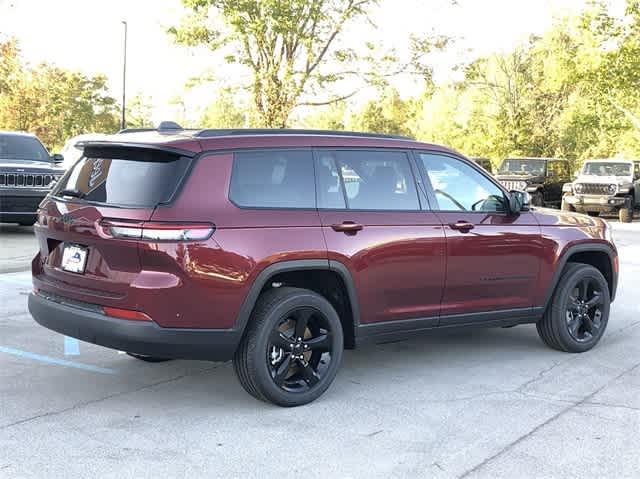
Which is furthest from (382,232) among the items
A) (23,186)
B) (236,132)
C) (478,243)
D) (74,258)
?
(23,186)

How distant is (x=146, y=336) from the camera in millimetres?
4570

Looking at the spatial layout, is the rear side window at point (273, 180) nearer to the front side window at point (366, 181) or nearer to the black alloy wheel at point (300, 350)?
the front side window at point (366, 181)

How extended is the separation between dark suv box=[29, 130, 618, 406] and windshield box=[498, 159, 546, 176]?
69.9 ft

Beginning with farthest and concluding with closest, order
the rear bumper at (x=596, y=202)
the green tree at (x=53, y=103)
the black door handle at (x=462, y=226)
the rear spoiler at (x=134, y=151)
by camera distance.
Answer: the green tree at (x=53, y=103), the rear bumper at (x=596, y=202), the black door handle at (x=462, y=226), the rear spoiler at (x=134, y=151)

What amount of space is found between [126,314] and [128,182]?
2.55ft

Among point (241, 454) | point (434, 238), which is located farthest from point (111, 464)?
point (434, 238)

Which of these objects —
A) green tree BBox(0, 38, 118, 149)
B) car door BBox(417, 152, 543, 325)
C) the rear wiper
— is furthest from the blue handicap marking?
green tree BBox(0, 38, 118, 149)

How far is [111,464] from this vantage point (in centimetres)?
404

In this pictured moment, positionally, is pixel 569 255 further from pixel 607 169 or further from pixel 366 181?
pixel 607 169

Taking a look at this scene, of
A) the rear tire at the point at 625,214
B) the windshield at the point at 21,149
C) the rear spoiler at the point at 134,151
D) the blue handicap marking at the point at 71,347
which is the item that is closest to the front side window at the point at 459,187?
the rear spoiler at the point at 134,151

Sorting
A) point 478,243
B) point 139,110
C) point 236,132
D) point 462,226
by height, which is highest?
point 139,110

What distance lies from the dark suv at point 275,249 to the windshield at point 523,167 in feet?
69.9

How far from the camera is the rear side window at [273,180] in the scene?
16.1 ft

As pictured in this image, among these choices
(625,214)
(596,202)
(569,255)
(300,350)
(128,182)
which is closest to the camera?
(128,182)
